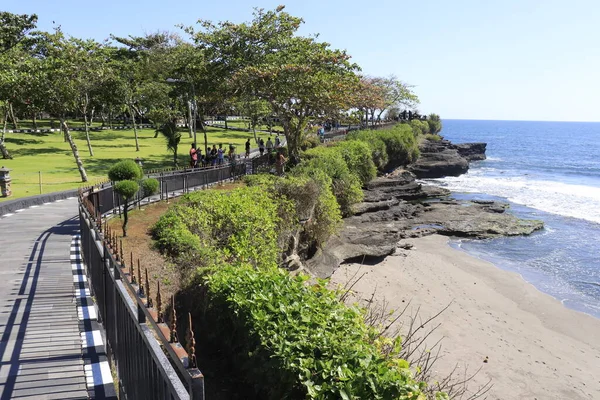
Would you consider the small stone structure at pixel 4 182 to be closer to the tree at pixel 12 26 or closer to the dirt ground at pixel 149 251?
the dirt ground at pixel 149 251

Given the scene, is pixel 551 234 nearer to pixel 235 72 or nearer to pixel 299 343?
pixel 235 72

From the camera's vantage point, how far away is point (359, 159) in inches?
1373

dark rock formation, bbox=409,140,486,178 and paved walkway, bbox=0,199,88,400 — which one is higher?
paved walkway, bbox=0,199,88,400

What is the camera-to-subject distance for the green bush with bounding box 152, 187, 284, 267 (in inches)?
470

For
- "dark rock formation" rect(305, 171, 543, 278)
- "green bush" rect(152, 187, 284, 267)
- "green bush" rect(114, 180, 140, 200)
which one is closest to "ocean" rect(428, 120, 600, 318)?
"dark rock formation" rect(305, 171, 543, 278)

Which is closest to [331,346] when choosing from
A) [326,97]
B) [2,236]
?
[2,236]

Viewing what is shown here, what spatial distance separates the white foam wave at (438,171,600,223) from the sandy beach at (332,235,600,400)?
1996 centimetres

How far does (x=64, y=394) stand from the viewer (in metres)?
5.12

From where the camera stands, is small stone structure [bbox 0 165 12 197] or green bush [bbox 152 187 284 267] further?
small stone structure [bbox 0 165 12 197]

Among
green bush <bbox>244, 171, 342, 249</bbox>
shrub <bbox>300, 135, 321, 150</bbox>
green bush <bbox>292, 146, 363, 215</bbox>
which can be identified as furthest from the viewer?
shrub <bbox>300, 135, 321, 150</bbox>

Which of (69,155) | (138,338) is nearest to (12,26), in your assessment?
(69,155)

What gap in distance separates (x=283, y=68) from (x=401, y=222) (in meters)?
11.0

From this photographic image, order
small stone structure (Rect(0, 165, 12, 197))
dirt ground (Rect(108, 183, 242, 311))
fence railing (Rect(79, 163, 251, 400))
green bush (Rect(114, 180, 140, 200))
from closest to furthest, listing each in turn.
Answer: fence railing (Rect(79, 163, 251, 400)), dirt ground (Rect(108, 183, 242, 311)), green bush (Rect(114, 180, 140, 200)), small stone structure (Rect(0, 165, 12, 197))

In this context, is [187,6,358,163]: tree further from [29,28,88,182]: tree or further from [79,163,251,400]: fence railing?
[79,163,251,400]: fence railing
